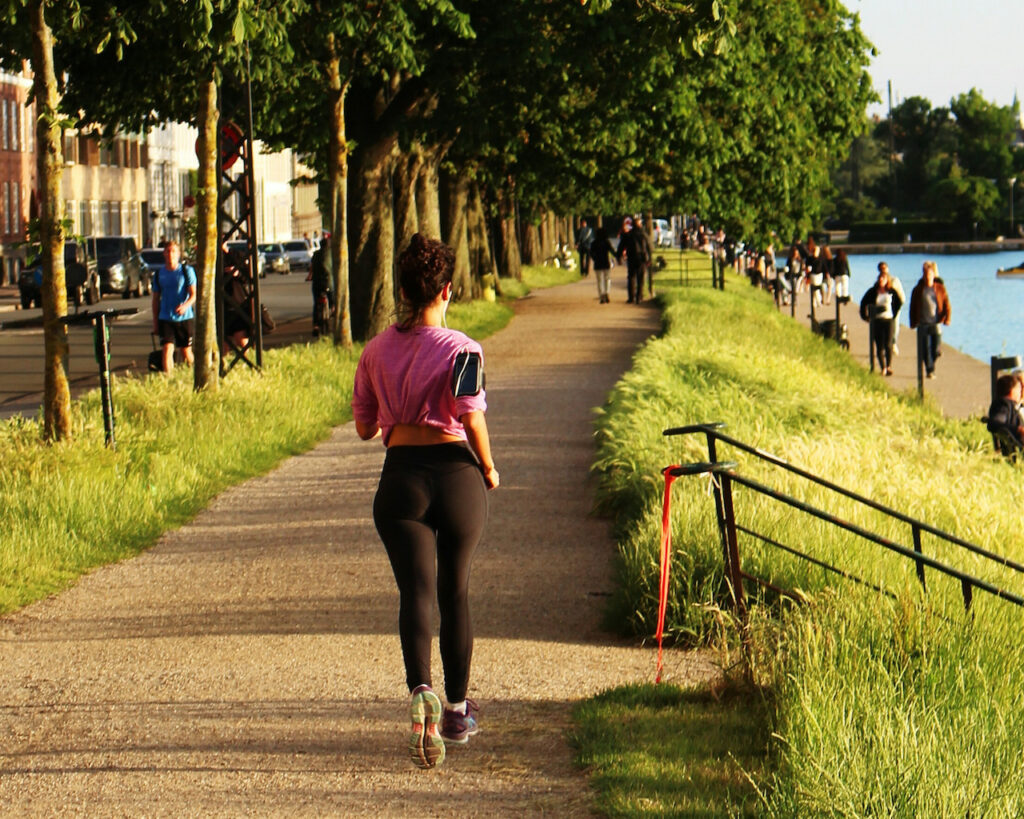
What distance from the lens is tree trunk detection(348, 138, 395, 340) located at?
85.4 feet

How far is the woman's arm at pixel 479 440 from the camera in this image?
5910mm

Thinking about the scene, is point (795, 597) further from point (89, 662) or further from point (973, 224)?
point (973, 224)

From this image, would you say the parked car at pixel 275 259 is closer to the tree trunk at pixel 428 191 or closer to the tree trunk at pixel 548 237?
the tree trunk at pixel 548 237

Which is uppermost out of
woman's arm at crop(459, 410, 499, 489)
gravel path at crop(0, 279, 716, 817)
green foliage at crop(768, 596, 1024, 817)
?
woman's arm at crop(459, 410, 499, 489)

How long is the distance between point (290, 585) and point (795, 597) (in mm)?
2741

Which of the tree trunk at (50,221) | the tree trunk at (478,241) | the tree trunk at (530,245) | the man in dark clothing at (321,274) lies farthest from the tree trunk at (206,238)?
the tree trunk at (530,245)

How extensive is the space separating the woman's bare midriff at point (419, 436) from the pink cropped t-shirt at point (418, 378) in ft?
0.05

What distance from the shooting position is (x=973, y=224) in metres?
→ 168

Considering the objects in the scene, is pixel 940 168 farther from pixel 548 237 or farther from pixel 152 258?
pixel 152 258

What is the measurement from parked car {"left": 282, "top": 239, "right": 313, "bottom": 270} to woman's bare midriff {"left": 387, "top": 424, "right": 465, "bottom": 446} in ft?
252

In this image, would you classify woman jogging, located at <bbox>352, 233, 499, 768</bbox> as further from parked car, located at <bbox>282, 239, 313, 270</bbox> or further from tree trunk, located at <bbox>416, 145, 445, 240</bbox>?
parked car, located at <bbox>282, 239, 313, 270</bbox>

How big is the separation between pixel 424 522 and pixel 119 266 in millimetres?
46857

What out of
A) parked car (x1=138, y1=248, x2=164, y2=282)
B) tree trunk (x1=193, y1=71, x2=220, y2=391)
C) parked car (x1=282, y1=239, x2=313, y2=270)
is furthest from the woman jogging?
parked car (x1=282, y1=239, x2=313, y2=270)

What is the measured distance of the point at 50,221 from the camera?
12.2 m
